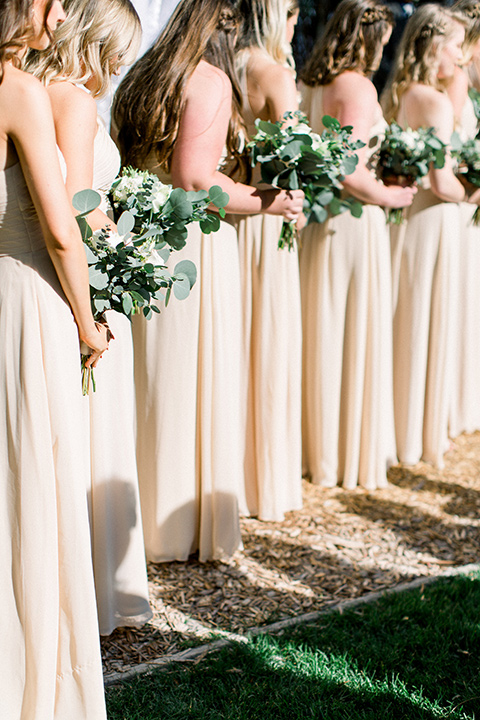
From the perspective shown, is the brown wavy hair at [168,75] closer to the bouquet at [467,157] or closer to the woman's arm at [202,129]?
the woman's arm at [202,129]

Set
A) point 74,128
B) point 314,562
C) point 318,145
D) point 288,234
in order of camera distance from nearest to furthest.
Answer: point 74,128, point 318,145, point 314,562, point 288,234

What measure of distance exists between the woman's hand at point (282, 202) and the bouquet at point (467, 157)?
1.88m

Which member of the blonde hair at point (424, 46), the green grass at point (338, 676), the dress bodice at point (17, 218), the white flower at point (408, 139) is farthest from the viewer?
the blonde hair at point (424, 46)

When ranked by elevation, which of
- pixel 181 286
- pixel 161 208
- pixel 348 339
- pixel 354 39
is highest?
pixel 354 39

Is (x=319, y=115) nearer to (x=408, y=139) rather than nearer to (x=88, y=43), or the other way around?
(x=408, y=139)

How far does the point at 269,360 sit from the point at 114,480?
67.7 inches

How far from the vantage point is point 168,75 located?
366 centimetres

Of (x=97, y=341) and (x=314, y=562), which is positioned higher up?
(x=97, y=341)

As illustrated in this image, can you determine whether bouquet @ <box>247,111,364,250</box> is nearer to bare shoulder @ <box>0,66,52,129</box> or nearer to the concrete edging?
bare shoulder @ <box>0,66,52,129</box>

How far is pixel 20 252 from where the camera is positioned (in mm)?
2479

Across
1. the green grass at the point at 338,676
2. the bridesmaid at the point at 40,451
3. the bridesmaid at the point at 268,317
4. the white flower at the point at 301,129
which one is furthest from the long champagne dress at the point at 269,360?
the bridesmaid at the point at 40,451

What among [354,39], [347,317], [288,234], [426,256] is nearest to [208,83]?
[288,234]

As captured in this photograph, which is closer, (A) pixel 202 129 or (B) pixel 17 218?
(B) pixel 17 218

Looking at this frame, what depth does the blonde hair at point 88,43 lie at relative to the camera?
2.83 m
